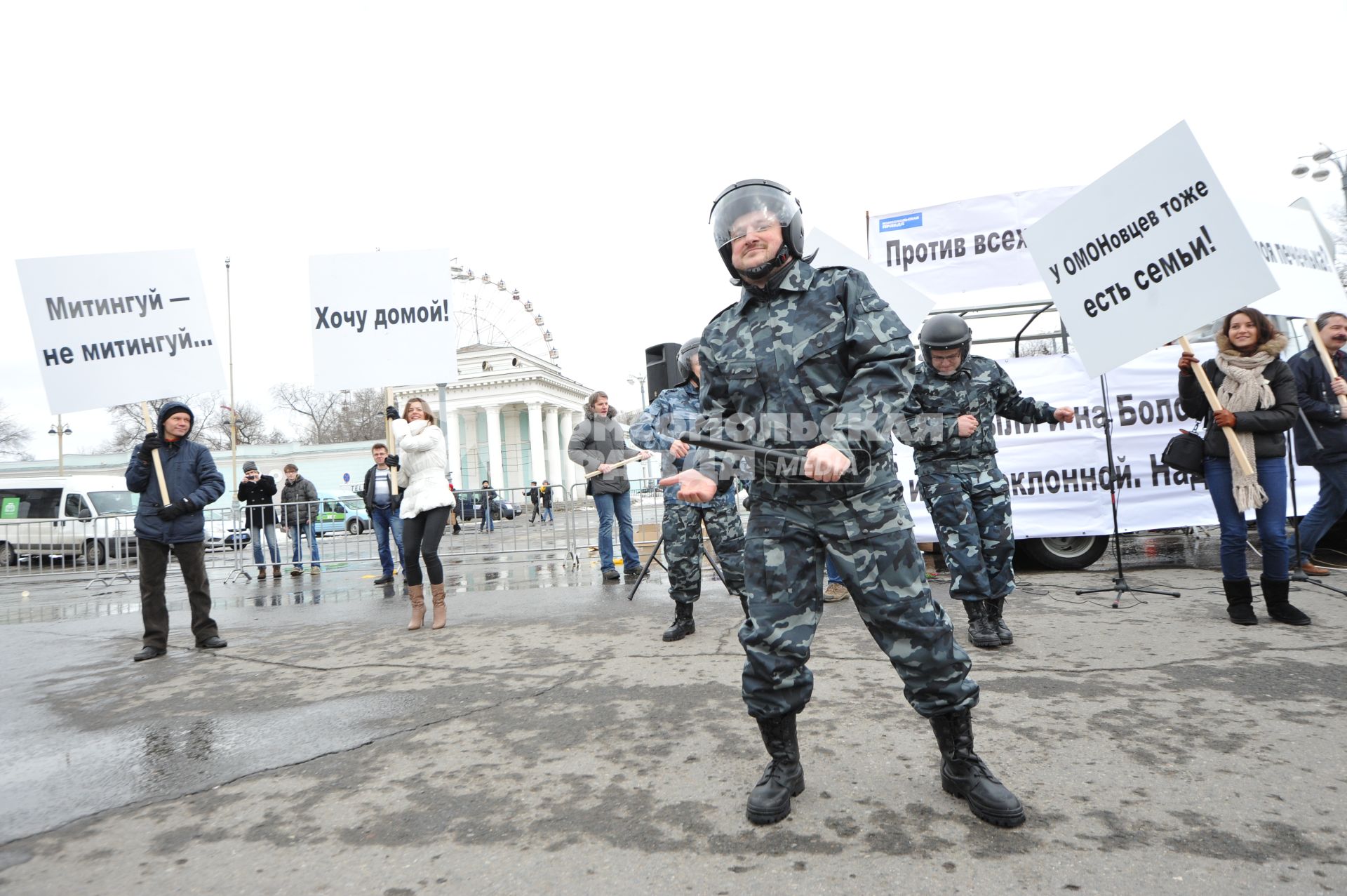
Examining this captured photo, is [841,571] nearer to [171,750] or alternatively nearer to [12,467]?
[171,750]

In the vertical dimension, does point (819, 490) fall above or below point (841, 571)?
above

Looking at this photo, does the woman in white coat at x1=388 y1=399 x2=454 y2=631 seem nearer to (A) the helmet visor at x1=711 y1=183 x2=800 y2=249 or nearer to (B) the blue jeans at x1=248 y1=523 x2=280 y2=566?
(A) the helmet visor at x1=711 y1=183 x2=800 y2=249

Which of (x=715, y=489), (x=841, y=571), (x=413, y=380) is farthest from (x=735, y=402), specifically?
(x=413, y=380)

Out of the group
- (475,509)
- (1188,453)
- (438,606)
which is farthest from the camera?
(475,509)

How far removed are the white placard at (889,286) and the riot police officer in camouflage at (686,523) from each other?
2521 millimetres

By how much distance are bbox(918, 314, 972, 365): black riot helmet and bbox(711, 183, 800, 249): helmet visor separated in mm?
2114

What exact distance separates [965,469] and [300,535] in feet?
34.7

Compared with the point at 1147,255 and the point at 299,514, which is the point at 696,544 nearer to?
the point at 1147,255

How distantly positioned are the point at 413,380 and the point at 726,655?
4934 mm

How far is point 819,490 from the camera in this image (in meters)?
2.39

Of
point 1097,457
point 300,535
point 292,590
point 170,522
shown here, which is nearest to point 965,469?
point 1097,457

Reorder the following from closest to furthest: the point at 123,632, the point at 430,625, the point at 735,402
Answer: the point at 735,402 < the point at 430,625 < the point at 123,632

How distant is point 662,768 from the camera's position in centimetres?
279

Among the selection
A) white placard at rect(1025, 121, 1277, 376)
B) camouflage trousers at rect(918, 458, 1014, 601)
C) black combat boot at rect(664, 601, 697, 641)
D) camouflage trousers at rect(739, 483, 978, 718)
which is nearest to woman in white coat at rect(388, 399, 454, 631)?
black combat boot at rect(664, 601, 697, 641)
